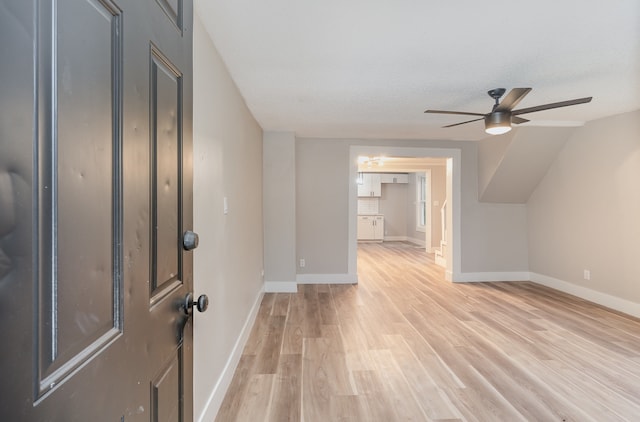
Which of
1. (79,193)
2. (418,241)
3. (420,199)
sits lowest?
(418,241)

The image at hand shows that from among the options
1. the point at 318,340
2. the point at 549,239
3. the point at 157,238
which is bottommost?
the point at 318,340

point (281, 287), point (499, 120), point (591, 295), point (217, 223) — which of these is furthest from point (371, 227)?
point (217, 223)

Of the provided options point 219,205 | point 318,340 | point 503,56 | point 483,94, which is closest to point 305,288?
point 318,340

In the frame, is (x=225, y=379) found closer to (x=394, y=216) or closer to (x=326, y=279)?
(x=326, y=279)

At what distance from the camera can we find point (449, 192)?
491 cm

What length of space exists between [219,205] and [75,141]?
4.95ft

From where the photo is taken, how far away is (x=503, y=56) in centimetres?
211

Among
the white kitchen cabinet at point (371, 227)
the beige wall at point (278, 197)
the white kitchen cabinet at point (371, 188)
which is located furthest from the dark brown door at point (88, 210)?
the white kitchen cabinet at point (371, 188)

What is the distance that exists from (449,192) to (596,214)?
1.77 m

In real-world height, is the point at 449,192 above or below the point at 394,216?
above

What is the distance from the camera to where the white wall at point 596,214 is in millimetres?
3375

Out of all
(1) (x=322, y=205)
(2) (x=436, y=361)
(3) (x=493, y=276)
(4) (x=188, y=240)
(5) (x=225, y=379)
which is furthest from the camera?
(3) (x=493, y=276)

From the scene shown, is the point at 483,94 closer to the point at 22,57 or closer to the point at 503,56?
the point at 503,56

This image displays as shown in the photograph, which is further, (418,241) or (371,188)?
(371,188)
